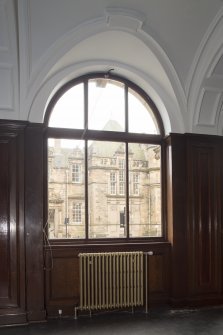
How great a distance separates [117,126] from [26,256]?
243 cm

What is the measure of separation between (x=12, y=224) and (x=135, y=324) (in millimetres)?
2109

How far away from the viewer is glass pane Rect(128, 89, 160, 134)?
5.96 meters

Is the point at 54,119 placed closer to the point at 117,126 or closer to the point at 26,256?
the point at 117,126

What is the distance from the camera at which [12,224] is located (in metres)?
4.91

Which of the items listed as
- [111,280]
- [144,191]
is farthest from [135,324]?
[144,191]

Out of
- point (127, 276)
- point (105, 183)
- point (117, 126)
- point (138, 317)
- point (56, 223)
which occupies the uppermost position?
point (117, 126)

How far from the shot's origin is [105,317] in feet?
16.9

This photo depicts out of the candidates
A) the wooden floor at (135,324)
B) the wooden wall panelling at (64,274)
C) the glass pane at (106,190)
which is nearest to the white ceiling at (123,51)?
the glass pane at (106,190)

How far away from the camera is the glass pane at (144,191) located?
19.1 feet

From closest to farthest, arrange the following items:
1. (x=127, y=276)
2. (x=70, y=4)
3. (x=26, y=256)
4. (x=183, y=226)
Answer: (x=70, y=4) → (x=26, y=256) → (x=127, y=276) → (x=183, y=226)

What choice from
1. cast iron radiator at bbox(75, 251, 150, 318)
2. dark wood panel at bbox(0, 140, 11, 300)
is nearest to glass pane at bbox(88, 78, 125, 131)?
dark wood panel at bbox(0, 140, 11, 300)

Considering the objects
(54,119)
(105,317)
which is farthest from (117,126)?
(105,317)

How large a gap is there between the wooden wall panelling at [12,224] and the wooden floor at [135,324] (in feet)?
0.97

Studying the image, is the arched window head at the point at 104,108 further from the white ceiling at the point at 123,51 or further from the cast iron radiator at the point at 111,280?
the cast iron radiator at the point at 111,280
